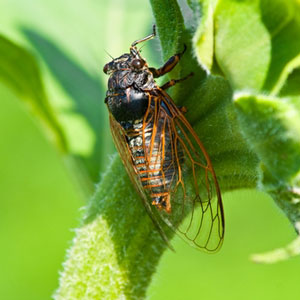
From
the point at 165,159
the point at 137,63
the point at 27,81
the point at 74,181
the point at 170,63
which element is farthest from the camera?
the point at 74,181

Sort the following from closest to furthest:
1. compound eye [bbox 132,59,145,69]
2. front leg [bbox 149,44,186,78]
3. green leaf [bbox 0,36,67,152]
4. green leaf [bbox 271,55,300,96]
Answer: green leaf [bbox 271,55,300,96], front leg [bbox 149,44,186,78], compound eye [bbox 132,59,145,69], green leaf [bbox 0,36,67,152]

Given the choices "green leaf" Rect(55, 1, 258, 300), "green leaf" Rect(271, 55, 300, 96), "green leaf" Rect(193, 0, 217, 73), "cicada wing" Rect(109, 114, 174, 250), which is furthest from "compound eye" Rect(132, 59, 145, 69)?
"green leaf" Rect(271, 55, 300, 96)

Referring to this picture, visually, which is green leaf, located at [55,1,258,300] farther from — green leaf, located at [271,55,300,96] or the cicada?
green leaf, located at [271,55,300,96]

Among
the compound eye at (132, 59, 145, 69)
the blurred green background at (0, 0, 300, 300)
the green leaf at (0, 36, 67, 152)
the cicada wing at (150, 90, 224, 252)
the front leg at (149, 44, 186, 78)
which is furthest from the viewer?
the blurred green background at (0, 0, 300, 300)

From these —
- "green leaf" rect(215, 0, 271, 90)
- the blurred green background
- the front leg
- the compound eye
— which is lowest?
the blurred green background

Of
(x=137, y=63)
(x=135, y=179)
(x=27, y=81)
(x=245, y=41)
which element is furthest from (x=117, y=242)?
(x=27, y=81)

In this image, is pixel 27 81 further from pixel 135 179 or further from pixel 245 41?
pixel 245 41
